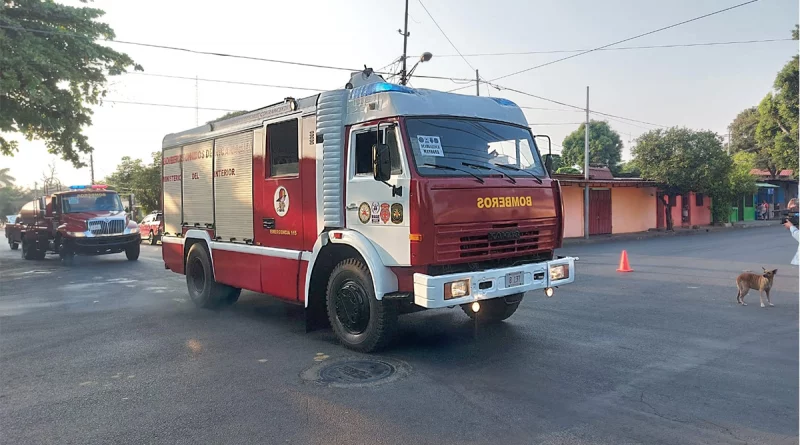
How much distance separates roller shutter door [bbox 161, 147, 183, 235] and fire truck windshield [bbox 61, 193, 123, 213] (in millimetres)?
9694

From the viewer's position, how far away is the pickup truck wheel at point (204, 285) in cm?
901

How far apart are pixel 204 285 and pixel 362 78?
4.71 m

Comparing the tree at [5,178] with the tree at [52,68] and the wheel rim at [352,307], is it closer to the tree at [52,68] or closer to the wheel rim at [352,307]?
the tree at [52,68]

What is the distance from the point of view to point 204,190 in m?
9.05

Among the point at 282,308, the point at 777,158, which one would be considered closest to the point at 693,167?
the point at 777,158

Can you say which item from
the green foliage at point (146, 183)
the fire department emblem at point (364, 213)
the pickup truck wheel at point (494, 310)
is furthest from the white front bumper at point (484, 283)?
the green foliage at point (146, 183)

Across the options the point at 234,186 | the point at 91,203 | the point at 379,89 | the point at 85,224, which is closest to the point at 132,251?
the point at 85,224

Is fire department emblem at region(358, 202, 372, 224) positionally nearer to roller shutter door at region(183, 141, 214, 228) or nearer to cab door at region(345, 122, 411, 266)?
cab door at region(345, 122, 411, 266)

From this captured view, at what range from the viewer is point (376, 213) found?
5.95 metres

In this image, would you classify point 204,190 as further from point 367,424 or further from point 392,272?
point 367,424

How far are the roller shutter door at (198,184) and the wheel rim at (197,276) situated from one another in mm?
666

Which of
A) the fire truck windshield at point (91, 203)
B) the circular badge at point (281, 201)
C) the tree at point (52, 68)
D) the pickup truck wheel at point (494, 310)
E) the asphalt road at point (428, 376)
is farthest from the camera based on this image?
the fire truck windshield at point (91, 203)

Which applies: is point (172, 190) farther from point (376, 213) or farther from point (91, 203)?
point (91, 203)

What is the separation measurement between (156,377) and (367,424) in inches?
98.4
